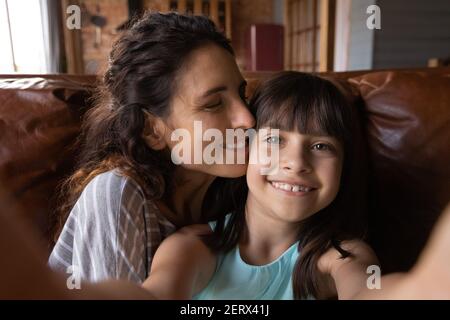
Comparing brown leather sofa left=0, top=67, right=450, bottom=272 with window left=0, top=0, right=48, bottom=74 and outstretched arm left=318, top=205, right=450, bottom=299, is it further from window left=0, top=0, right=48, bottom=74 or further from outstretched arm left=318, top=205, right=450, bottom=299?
window left=0, top=0, right=48, bottom=74

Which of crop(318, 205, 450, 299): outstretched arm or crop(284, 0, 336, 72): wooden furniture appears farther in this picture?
crop(284, 0, 336, 72): wooden furniture

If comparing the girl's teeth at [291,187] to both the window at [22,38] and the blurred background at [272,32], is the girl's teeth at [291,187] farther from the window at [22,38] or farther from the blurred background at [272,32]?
the window at [22,38]

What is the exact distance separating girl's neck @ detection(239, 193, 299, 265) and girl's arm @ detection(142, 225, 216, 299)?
3.8 inches

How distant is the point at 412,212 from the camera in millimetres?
1048

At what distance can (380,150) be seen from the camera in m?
1.08

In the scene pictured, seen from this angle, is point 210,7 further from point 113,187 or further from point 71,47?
point 113,187

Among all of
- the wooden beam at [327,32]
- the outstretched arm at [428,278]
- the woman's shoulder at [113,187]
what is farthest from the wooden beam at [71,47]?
the outstretched arm at [428,278]

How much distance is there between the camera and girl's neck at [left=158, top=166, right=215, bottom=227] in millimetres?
967

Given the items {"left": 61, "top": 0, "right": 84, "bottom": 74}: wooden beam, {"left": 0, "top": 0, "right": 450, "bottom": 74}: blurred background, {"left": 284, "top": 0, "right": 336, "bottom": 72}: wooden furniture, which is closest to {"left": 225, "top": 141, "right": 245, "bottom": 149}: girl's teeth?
{"left": 0, "top": 0, "right": 450, "bottom": 74}: blurred background

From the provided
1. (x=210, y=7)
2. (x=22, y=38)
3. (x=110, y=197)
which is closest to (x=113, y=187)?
(x=110, y=197)

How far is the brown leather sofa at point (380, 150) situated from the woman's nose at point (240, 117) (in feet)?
1.12

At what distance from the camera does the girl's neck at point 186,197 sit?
3.17 ft

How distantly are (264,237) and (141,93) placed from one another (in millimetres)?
438
